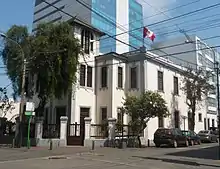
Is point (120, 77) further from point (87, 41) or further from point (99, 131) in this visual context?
point (99, 131)

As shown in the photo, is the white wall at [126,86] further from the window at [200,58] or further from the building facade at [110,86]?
the window at [200,58]

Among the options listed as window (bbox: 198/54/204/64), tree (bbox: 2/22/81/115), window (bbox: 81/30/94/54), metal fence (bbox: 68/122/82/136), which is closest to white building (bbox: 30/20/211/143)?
window (bbox: 81/30/94/54)

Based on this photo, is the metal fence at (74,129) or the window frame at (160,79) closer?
the metal fence at (74,129)

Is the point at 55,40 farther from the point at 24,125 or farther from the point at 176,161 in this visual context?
the point at 176,161

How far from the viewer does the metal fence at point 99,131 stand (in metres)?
26.0

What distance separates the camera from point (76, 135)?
2559cm

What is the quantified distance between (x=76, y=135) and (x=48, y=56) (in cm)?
690

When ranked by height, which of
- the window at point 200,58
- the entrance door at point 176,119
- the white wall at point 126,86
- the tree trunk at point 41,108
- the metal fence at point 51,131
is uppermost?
the window at point 200,58

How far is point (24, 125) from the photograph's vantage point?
2573cm

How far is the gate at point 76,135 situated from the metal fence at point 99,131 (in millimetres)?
1177

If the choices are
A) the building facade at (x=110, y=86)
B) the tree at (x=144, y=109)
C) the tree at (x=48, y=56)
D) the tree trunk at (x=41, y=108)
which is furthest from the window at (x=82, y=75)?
the tree at (x=144, y=109)

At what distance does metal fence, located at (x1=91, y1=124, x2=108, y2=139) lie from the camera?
26.0 meters

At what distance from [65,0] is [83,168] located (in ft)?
245

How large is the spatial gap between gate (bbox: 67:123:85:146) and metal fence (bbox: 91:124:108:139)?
1.18m
